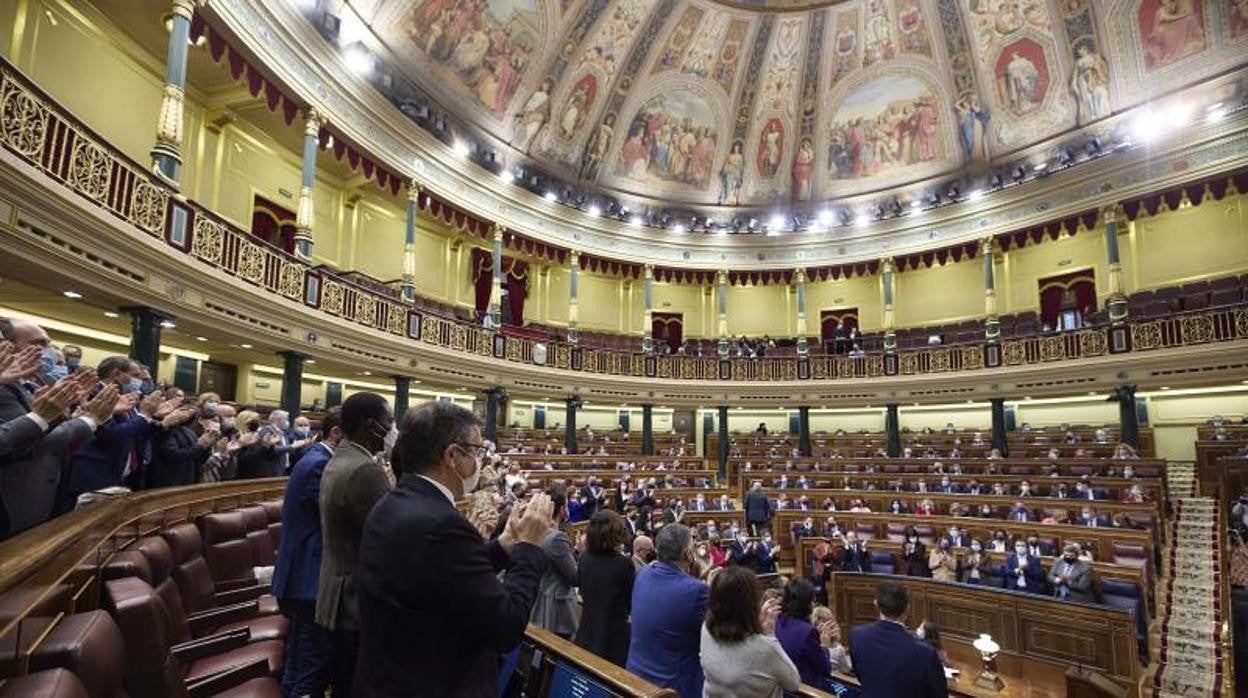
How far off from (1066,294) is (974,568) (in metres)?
13.0

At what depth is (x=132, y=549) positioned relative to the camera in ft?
8.96

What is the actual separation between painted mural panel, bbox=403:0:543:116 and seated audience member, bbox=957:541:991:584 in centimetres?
1383

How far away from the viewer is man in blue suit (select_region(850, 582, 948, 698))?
2715 millimetres

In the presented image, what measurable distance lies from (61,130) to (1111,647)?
11.1m

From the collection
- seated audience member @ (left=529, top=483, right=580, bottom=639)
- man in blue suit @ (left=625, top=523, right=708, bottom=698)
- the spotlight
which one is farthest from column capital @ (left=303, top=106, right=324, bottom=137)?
man in blue suit @ (left=625, top=523, right=708, bottom=698)

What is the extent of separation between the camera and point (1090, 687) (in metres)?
5.04

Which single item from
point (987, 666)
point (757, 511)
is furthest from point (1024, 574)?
point (757, 511)

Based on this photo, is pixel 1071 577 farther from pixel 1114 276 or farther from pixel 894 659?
pixel 1114 276

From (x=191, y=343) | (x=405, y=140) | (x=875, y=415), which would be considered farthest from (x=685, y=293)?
(x=191, y=343)

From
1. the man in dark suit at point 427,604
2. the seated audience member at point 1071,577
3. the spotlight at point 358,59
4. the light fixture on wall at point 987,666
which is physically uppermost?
the spotlight at point 358,59

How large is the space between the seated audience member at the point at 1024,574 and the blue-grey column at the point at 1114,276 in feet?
29.6

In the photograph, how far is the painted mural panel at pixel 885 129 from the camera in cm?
1958

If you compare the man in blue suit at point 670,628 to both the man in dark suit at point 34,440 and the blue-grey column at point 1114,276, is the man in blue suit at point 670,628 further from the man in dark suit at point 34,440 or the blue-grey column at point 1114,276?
the blue-grey column at point 1114,276

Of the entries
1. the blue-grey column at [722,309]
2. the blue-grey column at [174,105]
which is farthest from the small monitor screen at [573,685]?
the blue-grey column at [722,309]
